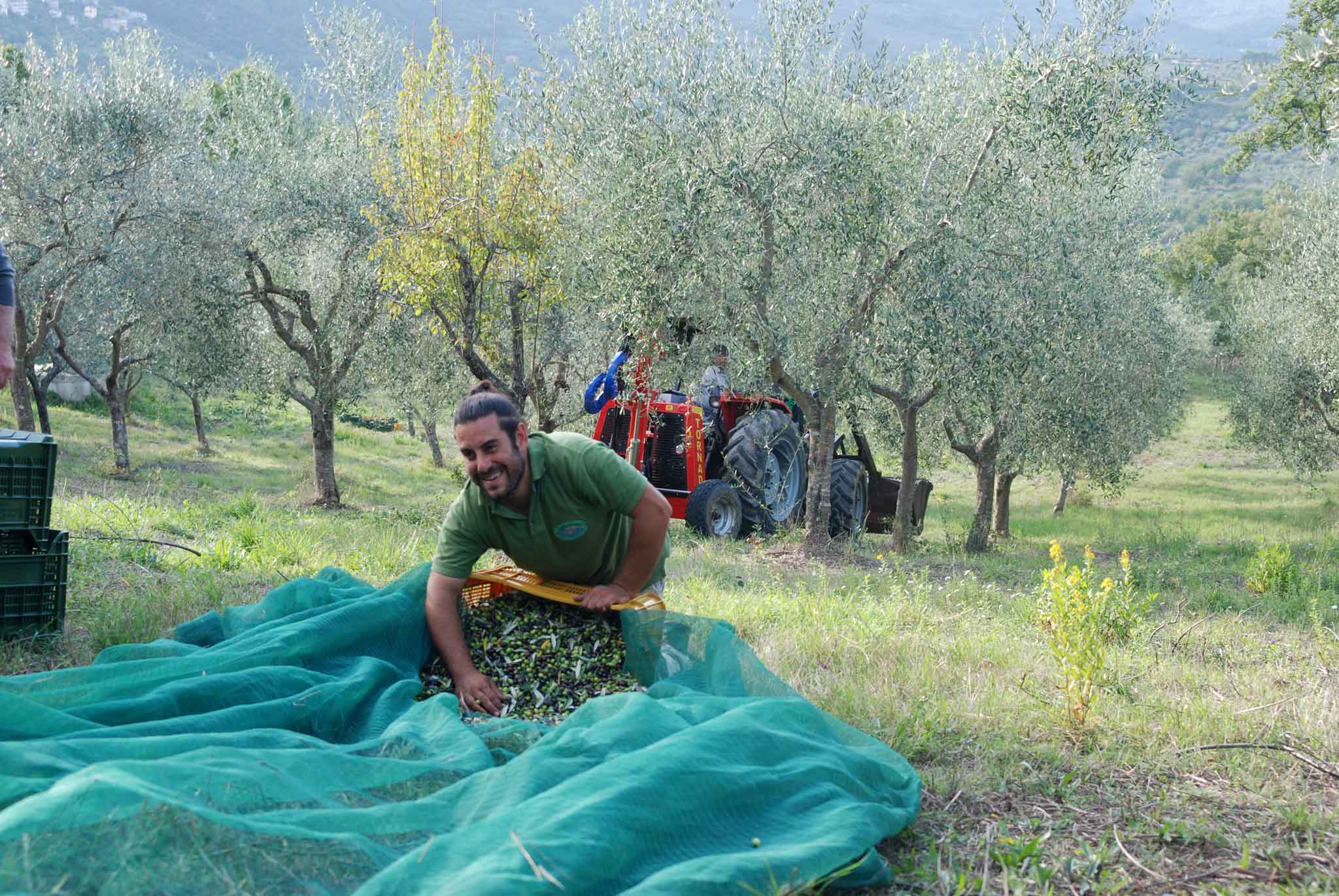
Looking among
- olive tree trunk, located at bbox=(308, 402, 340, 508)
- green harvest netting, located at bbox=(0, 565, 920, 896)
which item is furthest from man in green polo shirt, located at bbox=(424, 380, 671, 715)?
olive tree trunk, located at bbox=(308, 402, 340, 508)

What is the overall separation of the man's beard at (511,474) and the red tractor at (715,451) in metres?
6.01

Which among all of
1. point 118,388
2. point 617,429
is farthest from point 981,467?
point 118,388

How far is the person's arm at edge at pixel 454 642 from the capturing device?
13.8 ft

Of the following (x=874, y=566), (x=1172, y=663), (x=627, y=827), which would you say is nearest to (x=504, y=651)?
(x=627, y=827)

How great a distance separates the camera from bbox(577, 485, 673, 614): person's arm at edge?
4.52 m

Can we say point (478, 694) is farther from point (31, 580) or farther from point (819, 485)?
point (819, 485)

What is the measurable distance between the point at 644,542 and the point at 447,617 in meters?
0.92

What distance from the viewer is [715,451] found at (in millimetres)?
12031

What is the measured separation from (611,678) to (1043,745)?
1739mm

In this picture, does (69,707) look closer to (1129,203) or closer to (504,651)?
(504,651)

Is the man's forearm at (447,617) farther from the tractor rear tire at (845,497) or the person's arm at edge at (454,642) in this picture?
the tractor rear tire at (845,497)

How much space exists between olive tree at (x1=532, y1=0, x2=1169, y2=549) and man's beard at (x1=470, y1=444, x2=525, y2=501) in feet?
16.4

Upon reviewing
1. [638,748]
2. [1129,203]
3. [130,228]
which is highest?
[1129,203]

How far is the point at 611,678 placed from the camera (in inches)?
173
